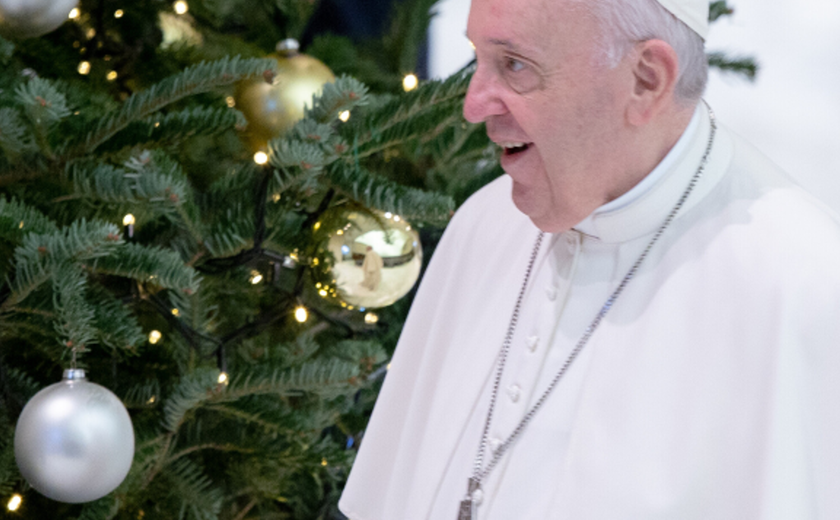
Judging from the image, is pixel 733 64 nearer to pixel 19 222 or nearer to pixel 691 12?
pixel 691 12

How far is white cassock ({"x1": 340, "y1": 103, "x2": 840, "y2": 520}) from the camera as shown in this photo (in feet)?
2.39

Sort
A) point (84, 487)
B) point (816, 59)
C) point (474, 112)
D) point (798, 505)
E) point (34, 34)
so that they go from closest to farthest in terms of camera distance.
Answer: point (798, 505) < point (474, 112) < point (84, 487) < point (34, 34) < point (816, 59)

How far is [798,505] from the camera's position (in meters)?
0.72

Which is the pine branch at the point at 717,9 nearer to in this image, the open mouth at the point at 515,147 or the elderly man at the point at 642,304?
the elderly man at the point at 642,304

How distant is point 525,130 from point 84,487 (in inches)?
25.7

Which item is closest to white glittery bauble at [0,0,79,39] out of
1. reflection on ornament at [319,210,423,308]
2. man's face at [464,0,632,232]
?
reflection on ornament at [319,210,423,308]

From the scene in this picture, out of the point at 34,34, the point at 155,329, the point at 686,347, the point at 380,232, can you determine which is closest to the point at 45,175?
the point at 34,34

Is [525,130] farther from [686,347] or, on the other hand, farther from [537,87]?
[686,347]

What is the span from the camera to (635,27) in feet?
2.52

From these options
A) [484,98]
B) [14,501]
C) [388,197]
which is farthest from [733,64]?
[14,501]

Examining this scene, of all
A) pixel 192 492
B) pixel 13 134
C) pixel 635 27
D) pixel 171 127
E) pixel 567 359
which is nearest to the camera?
pixel 635 27

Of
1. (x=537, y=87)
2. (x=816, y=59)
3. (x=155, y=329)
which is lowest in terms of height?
(x=155, y=329)

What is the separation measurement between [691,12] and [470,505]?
0.55 meters

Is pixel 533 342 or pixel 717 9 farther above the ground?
pixel 717 9
